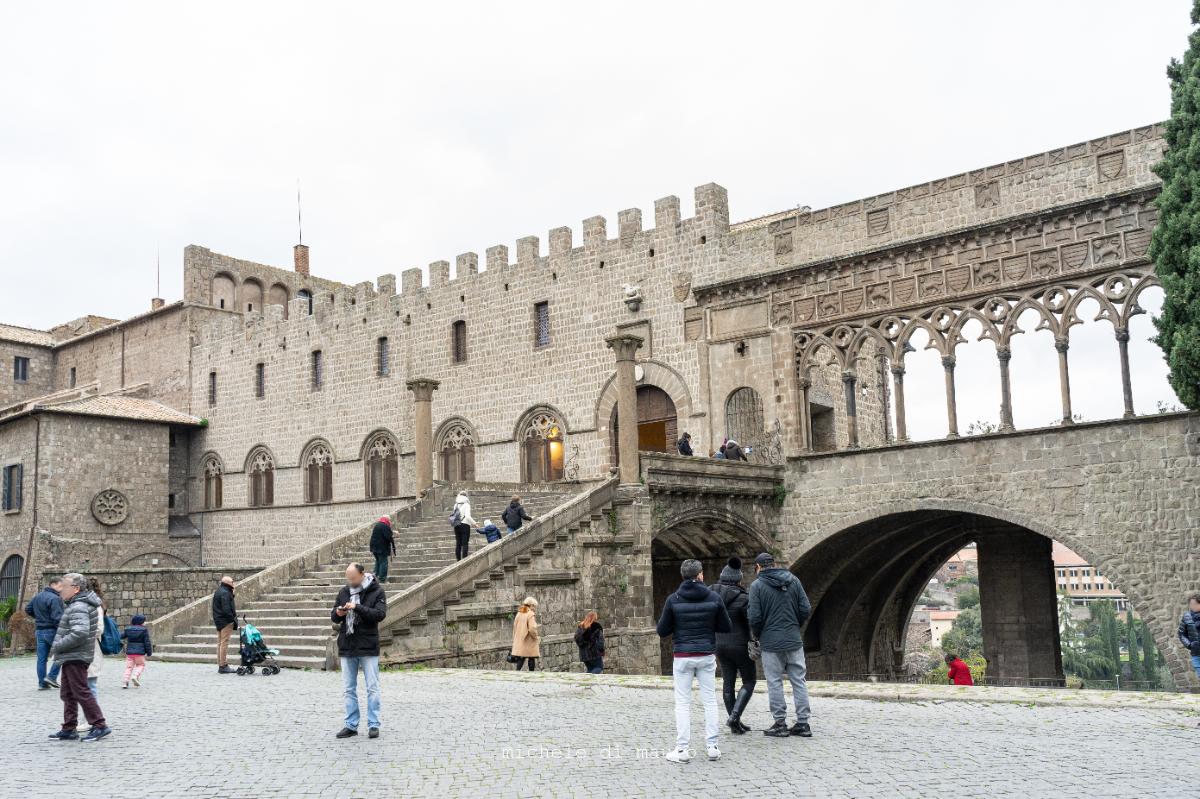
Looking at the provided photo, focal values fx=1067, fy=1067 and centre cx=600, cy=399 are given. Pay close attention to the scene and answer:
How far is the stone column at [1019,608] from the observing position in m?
26.3

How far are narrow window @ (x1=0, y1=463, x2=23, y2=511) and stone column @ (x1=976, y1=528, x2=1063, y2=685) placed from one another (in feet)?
97.2

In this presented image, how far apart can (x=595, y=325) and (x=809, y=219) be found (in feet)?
20.7

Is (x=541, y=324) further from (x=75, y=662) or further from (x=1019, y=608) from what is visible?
(x=75, y=662)

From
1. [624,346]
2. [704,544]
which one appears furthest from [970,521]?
[624,346]

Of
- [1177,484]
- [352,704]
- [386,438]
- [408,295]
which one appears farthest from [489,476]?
[352,704]

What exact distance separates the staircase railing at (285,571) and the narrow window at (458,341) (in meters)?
8.03

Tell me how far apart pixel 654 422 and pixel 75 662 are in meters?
18.7

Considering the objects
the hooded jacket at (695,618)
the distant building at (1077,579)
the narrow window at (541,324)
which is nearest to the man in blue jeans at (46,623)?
the hooded jacket at (695,618)

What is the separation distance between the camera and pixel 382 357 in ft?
108

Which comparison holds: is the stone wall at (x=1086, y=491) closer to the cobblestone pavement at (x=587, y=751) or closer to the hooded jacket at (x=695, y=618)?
the cobblestone pavement at (x=587, y=751)

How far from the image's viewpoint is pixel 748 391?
2594cm

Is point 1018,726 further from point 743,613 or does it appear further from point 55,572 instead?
point 55,572

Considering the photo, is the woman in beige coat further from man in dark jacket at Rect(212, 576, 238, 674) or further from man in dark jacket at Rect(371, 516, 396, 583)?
man in dark jacket at Rect(212, 576, 238, 674)

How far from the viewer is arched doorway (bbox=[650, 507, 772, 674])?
22.4 metres
